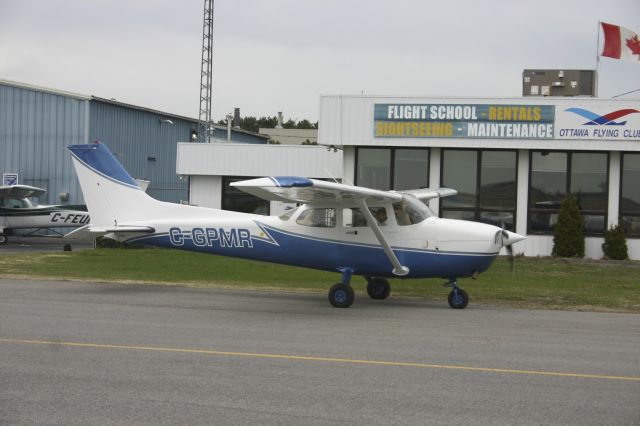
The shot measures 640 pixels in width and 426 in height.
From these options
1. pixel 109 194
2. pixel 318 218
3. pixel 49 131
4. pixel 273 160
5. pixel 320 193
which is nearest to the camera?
pixel 320 193

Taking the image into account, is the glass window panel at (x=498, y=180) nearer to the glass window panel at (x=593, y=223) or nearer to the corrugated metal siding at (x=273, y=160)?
the glass window panel at (x=593, y=223)

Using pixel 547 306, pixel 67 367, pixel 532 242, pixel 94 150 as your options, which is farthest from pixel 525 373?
pixel 532 242

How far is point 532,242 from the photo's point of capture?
83.9ft

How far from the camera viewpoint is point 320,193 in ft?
43.8

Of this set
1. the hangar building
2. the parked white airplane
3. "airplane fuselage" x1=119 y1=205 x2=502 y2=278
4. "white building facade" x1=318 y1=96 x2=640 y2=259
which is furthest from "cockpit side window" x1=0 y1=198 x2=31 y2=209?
"airplane fuselage" x1=119 y1=205 x2=502 y2=278

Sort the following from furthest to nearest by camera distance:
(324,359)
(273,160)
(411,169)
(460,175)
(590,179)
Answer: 1. (273,160)
2. (411,169)
3. (460,175)
4. (590,179)
5. (324,359)

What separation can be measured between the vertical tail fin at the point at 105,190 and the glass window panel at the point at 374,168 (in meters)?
11.6

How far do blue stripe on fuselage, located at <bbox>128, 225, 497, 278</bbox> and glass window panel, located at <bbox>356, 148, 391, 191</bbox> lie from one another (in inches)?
479

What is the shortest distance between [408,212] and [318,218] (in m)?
1.64

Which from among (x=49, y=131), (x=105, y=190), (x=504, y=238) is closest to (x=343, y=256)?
(x=504, y=238)

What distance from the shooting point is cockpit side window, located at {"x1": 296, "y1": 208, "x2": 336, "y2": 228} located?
14.3 meters

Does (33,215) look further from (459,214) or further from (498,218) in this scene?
(498,218)

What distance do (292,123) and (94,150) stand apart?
95.8m

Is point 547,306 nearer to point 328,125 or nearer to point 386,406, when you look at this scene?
point 386,406
